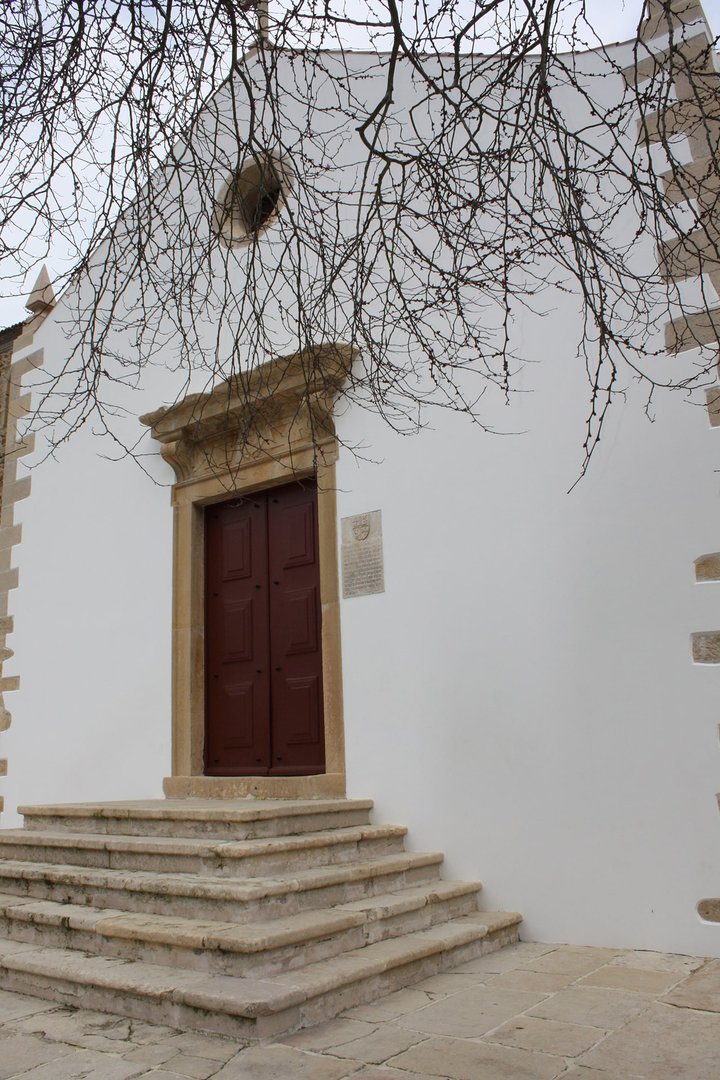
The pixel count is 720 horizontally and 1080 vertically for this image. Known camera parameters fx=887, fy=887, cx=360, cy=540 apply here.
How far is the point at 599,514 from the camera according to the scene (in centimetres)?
385

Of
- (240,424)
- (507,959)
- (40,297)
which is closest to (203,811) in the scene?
(507,959)

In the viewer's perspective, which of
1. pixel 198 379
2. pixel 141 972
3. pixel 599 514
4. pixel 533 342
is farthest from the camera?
pixel 198 379

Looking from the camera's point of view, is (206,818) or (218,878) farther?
(206,818)

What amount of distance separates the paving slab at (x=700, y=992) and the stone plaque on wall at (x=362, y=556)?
2140 mm

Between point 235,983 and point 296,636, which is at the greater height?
point 296,636

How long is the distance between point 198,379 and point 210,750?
228 centimetres

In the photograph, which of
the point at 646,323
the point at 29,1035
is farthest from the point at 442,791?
the point at 646,323

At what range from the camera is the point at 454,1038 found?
2535 mm

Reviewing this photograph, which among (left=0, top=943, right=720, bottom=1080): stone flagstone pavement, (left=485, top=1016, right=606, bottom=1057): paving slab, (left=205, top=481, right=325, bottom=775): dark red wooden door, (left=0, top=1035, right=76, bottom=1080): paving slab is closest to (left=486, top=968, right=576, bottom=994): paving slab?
(left=0, top=943, right=720, bottom=1080): stone flagstone pavement

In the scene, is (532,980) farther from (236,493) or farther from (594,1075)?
(236,493)

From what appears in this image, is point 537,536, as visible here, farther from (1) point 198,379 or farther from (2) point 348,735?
(1) point 198,379

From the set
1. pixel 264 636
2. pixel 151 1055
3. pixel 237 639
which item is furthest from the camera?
pixel 237 639

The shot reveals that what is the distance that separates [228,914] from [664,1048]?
144 centimetres

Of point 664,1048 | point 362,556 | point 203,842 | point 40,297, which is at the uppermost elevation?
point 40,297
